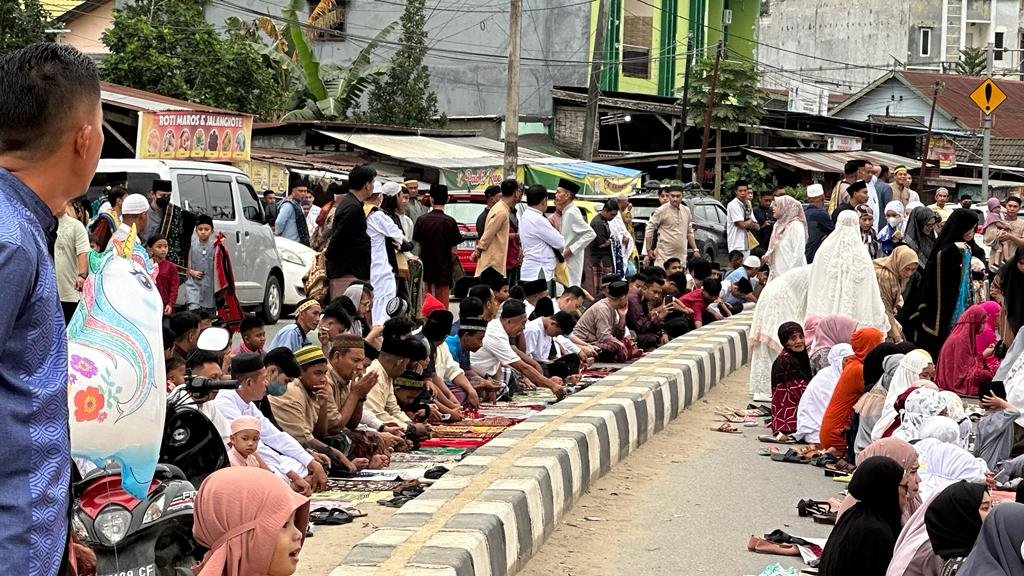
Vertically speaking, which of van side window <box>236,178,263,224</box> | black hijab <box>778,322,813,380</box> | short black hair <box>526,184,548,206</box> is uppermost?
short black hair <box>526,184,548,206</box>

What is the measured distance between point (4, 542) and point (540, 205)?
475 inches

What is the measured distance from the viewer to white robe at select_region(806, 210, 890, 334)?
12.2 m

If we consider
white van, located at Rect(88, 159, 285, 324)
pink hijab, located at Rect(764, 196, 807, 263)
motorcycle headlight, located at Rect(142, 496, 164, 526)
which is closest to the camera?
motorcycle headlight, located at Rect(142, 496, 164, 526)

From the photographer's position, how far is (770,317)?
1212 cm

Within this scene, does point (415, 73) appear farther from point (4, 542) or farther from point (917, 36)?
point (4, 542)

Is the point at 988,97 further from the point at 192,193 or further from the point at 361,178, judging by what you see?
the point at 361,178

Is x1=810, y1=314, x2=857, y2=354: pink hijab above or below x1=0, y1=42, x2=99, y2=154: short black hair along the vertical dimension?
below

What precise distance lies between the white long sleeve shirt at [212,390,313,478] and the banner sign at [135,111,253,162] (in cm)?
1237

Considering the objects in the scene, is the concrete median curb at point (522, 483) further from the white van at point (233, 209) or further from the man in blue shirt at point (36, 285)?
the white van at point (233, 209)

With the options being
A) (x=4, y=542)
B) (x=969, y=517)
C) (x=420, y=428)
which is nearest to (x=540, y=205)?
(x=420, y=428)

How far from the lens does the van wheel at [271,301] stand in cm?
1602

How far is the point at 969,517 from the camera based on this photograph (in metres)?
5.13

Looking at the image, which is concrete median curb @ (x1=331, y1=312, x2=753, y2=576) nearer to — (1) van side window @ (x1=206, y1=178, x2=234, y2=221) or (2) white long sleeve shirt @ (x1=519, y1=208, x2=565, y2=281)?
(2) white long sleeve shirt @ (x1=519, y1=208, x2=565, y2=281)

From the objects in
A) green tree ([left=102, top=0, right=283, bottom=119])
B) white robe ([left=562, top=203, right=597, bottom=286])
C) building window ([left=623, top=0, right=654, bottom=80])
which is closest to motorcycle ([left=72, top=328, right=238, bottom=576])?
white robe ([left=562, top=203, right=597, bottom=286])
